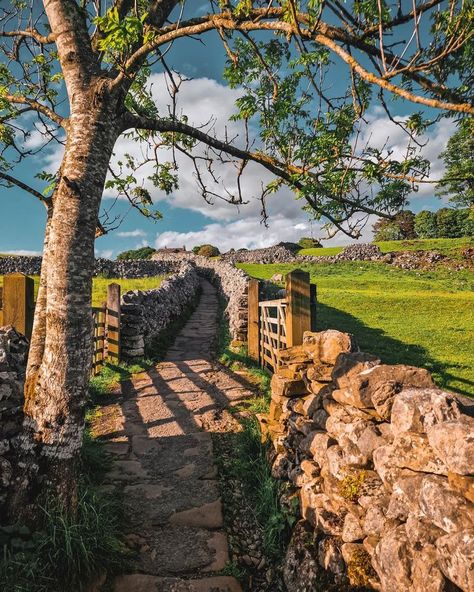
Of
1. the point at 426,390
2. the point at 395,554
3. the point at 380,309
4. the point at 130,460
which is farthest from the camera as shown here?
the point at 380,309

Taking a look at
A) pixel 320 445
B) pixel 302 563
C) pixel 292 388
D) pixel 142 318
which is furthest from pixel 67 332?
pixel 142 318

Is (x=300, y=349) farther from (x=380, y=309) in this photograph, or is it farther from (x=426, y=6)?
(x=380, y=309)

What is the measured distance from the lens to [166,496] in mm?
4086

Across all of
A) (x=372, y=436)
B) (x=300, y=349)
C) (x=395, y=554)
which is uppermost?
(x=300, y=349)

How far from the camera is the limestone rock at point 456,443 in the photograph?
183cm

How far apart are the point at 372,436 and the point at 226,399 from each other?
4635 millimetres

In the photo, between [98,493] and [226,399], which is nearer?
[98,493]

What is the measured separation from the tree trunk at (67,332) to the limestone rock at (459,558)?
10.4ft

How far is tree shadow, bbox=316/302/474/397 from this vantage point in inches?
320

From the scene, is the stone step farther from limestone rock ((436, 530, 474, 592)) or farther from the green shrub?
the green shrub

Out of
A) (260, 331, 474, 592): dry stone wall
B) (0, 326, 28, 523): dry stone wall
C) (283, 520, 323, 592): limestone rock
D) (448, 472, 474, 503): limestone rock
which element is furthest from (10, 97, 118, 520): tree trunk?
(448, 472, 474, 503): limestone rock

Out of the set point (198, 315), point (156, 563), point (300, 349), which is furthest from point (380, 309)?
point (156, 563)

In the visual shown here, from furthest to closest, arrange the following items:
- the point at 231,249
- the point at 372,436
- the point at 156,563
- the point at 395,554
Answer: the point at 231,249 → the point at 156,563 → the point at 372,436 → the point at 395,554

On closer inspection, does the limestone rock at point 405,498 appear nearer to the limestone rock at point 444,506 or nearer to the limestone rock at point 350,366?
the limestone rock at point 444,506
